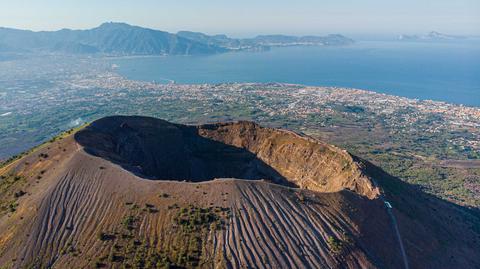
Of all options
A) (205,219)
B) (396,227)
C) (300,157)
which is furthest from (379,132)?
(205,219)

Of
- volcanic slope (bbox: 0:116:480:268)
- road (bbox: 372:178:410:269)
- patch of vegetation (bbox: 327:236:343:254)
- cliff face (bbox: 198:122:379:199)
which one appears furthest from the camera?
cliff face (bbox: 198:122:379:199)

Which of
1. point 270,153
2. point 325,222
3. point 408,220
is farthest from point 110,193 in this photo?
point 408,220

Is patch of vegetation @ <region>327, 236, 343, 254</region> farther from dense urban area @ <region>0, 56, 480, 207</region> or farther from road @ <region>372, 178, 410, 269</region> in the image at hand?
dense urban area @ <region>0, 56, 480, 207</region>

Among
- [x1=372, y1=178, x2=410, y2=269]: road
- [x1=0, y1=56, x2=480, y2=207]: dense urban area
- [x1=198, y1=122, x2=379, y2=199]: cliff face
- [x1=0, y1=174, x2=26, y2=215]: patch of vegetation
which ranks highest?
[x1=0, y1=174, x2=26, y2=215]: patch of vegetation

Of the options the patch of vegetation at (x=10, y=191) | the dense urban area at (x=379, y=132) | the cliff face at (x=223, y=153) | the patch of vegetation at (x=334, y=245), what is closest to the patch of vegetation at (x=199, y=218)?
the patch of vegetation at (x=334, y=245)

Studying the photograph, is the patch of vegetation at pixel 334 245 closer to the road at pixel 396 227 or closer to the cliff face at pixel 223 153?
the road at pixel 396 227

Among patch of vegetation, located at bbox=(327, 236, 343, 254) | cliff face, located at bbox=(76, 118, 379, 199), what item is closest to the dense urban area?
cliff face, located at bbox=(76, 118, 379, 199)

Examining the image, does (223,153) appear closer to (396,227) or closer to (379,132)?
(396,227)
